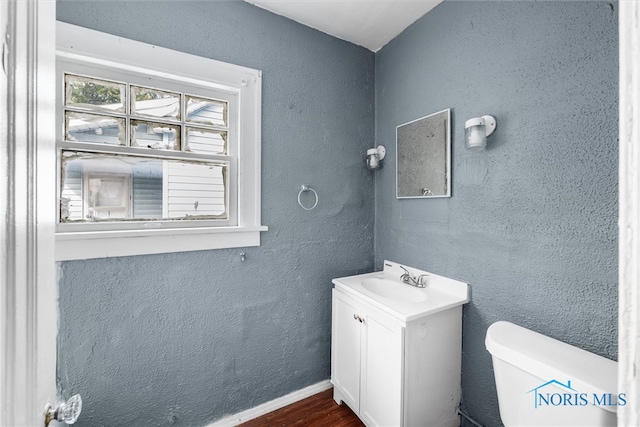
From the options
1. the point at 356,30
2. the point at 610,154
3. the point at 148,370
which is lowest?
the point at 148,370

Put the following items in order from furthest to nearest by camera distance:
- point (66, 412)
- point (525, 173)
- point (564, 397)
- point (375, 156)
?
point (375, 156), point (525, 173), point (564, 397), point (66, 412)

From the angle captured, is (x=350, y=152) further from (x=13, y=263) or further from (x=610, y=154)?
(x=13, y=263)

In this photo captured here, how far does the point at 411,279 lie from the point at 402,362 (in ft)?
1.87

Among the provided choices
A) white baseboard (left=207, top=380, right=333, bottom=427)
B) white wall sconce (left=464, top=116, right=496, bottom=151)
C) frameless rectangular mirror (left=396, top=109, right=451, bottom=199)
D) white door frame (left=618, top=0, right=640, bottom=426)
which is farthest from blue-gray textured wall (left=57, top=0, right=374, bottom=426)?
white door frame (left=618, top=0, right=640, bottom=426)

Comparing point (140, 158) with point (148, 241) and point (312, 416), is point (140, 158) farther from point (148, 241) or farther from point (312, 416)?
point (312, 416)

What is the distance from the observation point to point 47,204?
19.5 inches

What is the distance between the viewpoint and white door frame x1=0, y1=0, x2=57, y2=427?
0.39 meters

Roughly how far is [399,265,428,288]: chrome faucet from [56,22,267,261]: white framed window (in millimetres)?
951

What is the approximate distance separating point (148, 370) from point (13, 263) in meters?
1.31

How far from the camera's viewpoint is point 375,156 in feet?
6.44

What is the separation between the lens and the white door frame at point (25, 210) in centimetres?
39

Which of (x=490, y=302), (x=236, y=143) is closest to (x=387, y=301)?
(x=490, y=302)

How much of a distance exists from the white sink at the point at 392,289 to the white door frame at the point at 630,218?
125cm

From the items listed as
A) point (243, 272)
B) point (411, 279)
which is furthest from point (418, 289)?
point (243, 272)
